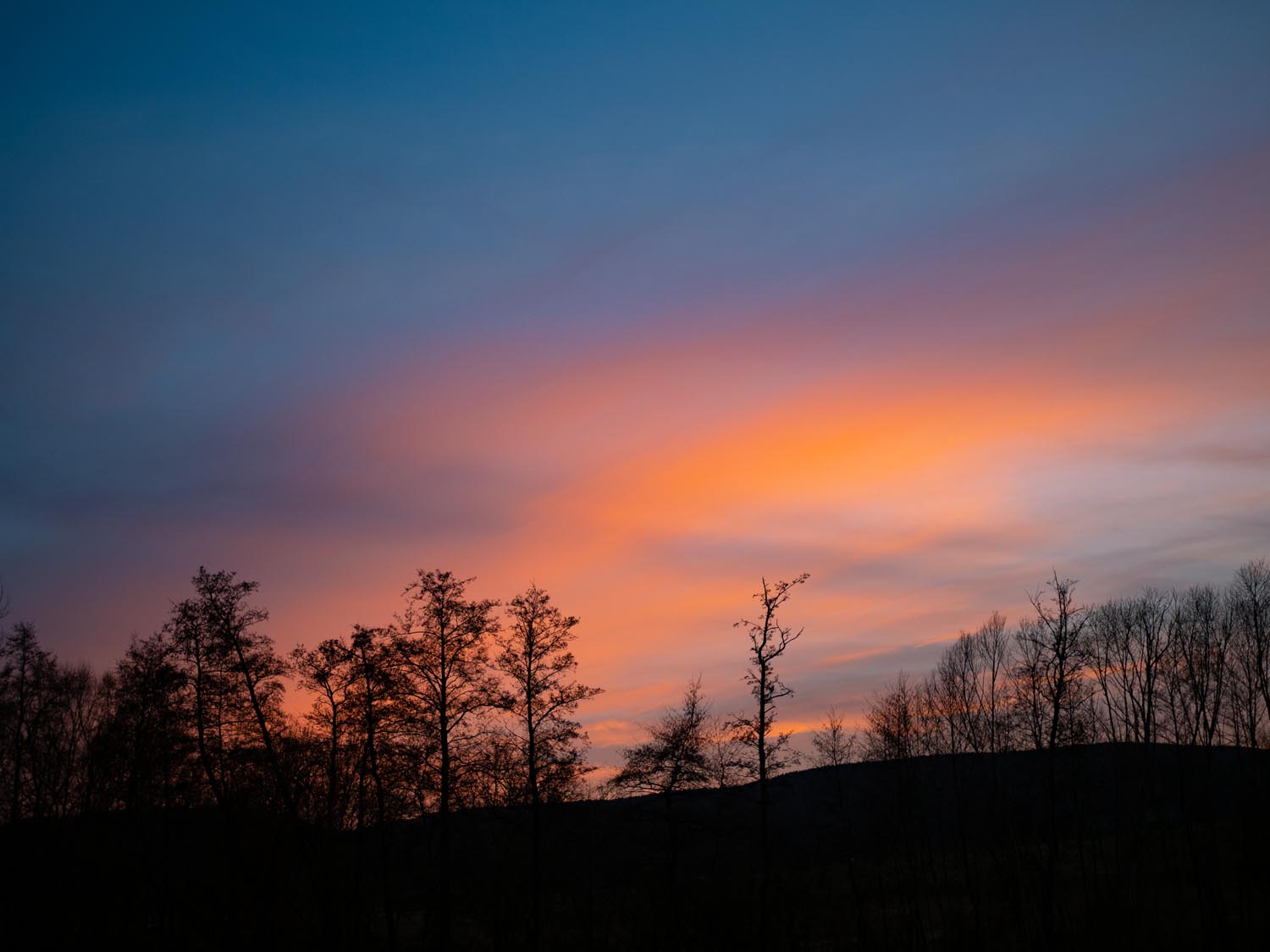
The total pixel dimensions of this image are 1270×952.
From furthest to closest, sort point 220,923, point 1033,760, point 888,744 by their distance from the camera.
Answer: point 888,744 → point 1033,760 → point 220,923

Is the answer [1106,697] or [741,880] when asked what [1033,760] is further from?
[741,880]

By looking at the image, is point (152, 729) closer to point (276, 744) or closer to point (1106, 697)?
point (276, 744)

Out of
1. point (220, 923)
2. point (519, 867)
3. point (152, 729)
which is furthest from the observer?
point (519, 867)

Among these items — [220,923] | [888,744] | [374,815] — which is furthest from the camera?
[888,744]

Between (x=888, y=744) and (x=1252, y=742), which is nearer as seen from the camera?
(x=1252, y=742)

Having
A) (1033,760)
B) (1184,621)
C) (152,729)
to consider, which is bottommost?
(1033,760)

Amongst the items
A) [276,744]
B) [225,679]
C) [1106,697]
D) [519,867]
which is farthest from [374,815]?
[1106,697]

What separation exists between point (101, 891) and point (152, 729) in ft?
25.8

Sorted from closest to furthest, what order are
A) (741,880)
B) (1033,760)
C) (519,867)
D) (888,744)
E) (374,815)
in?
(374,815) < (741,880) < (519,867) < (1033,760) < (888,744)

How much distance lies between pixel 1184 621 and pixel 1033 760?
17.4 m

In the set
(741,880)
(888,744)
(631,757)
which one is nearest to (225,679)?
(631,757)

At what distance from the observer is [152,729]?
4769 cm

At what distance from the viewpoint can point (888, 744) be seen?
3519 inches

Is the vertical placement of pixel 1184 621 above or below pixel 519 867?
above
